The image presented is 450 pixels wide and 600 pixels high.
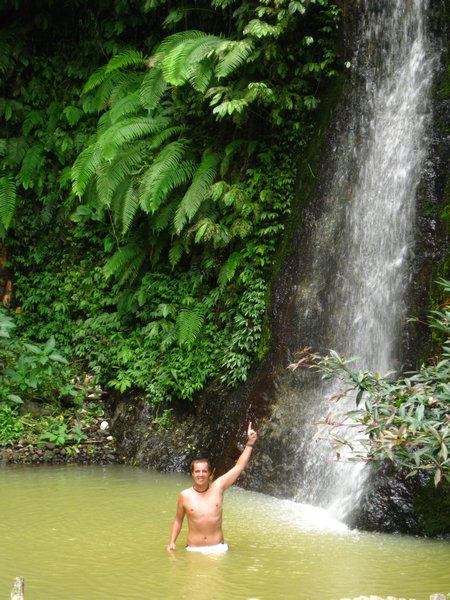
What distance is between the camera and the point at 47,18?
14039mm

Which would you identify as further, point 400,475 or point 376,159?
point 376,159

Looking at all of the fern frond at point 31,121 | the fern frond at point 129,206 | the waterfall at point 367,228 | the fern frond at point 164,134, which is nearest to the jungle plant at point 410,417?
the waterfall at point 367,228

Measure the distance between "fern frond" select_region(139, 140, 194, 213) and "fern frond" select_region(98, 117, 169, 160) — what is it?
0.50 metres

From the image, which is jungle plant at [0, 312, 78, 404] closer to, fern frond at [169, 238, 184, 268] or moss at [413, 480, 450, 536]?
fern frond at [169, 238, 184, 268]

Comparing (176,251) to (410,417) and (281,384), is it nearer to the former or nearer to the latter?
(281,384)

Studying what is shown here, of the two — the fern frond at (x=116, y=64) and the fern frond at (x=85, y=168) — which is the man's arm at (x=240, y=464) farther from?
the fern frond at (x=116, y=64)

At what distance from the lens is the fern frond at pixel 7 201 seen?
41.6 feet

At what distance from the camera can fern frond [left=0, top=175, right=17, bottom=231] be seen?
12.7 meters

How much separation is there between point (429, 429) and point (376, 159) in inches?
231

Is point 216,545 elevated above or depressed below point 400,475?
below

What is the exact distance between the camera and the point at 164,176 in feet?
35.9

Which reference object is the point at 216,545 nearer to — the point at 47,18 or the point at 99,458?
the point at 99,458

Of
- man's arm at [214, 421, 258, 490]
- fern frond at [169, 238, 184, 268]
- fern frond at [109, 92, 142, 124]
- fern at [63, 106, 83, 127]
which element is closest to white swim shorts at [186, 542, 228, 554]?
man's arm at [214, 421, 258, 490]

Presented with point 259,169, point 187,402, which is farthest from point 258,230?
point 187,402
